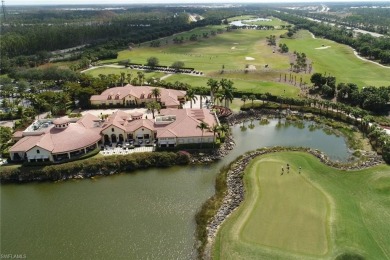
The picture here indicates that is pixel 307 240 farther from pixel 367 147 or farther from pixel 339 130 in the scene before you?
pixel 339 130

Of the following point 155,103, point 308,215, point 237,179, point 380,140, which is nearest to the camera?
point 308,215

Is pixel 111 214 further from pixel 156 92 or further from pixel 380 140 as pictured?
pixel 380 140

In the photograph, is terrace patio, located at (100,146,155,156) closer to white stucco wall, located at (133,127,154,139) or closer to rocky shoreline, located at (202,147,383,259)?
white stucco wall, located at (133,127,154,139)

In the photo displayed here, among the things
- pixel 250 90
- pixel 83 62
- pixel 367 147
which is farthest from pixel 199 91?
pixel 83 62

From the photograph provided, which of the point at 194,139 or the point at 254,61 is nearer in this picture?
the point at 194,139

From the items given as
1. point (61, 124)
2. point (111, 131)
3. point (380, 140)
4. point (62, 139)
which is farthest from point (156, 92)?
point (380, 140)

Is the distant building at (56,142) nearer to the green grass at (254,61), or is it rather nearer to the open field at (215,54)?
the green grass at (254,61)

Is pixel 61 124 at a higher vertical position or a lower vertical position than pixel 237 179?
higher

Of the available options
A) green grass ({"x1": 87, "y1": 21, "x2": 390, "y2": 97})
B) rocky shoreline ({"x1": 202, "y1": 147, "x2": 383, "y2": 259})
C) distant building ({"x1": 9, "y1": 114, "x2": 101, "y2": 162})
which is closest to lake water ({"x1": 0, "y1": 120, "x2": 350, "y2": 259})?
rocky shoreline ({"x1": 202, "y1": 147, "x2": 383, "y2": 259})
